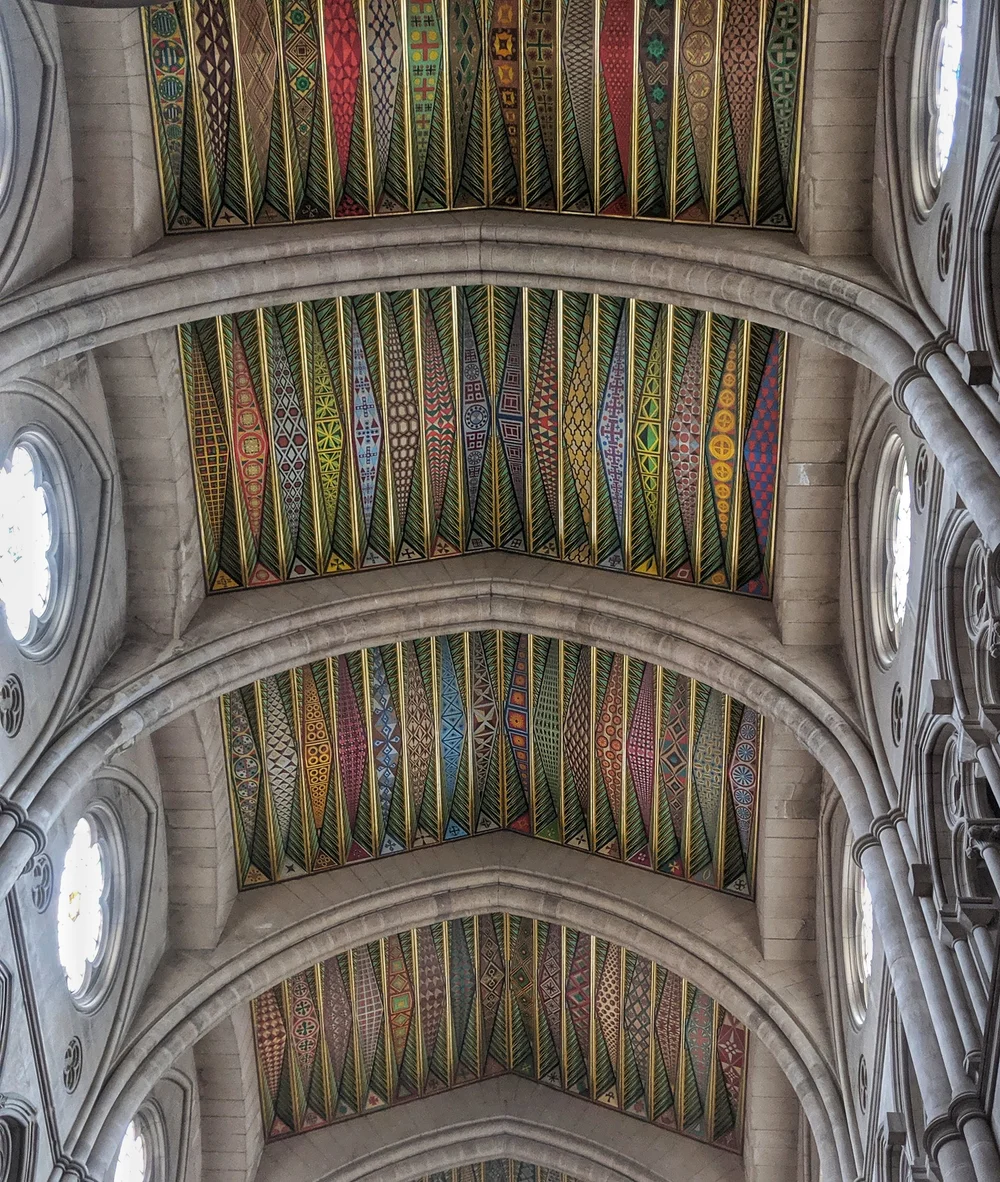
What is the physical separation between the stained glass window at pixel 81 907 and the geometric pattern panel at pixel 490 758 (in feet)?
5.94

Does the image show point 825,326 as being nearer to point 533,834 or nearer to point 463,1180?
point 533,834

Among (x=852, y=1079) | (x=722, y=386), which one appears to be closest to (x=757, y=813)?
(x=852, y=1079)

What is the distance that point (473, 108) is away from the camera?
43.1ft

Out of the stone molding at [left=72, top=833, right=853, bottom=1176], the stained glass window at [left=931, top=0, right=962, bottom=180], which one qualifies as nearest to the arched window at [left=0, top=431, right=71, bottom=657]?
the stone molding at [left=72, top=833, right=853, bottom=1176]

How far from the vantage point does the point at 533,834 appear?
17047mm

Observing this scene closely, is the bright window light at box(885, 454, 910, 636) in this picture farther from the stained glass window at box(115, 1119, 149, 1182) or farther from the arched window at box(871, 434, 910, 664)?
the stained glass window at box(115, 1119, 149, 1182)

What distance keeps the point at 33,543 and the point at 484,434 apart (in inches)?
171

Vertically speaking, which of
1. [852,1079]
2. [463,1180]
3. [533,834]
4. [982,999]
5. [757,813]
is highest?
[533,834]

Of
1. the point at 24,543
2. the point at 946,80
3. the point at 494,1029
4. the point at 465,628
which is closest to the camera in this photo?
the point at 946,80

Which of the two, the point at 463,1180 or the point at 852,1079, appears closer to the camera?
the point at 852,1079

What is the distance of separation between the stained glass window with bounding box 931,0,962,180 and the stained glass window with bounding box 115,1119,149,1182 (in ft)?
35.9

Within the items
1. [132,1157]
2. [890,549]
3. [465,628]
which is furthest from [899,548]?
[132,1157]

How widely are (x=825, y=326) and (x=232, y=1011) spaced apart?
9.03 meters

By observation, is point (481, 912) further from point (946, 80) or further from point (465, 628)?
point (946, 80)
